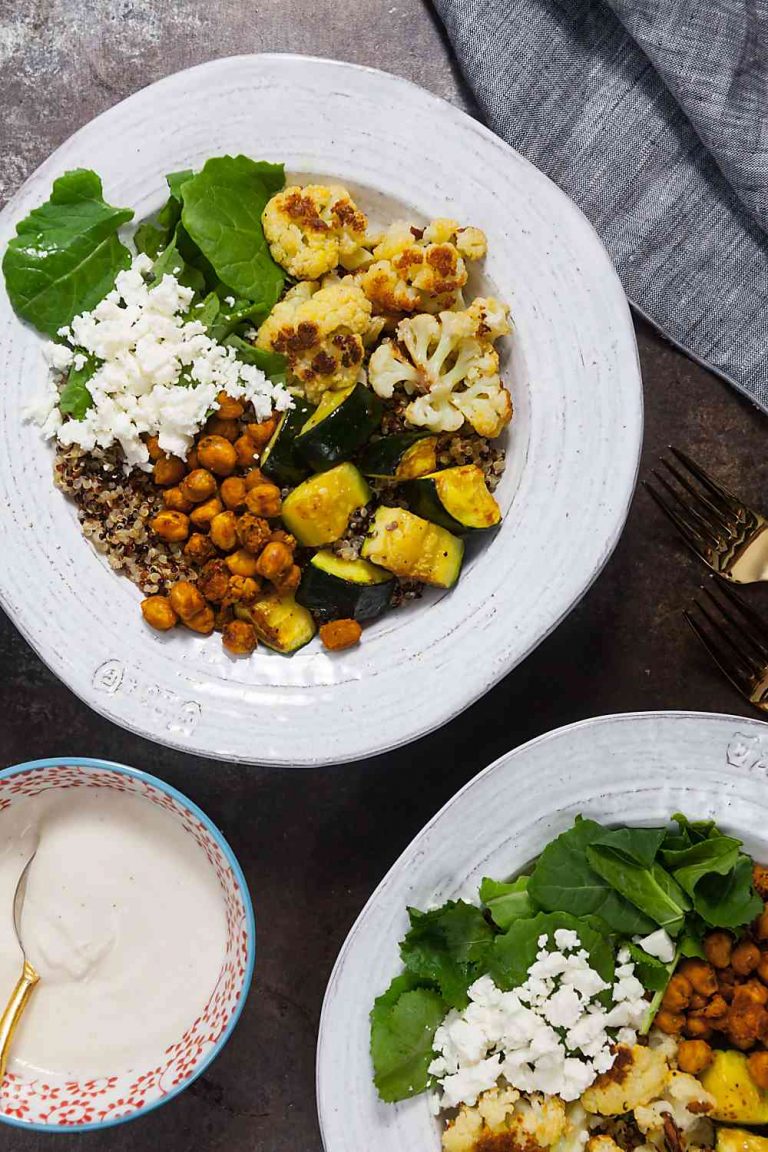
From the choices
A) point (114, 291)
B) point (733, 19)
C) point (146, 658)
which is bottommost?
point (146, 658)

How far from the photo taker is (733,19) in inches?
83.3

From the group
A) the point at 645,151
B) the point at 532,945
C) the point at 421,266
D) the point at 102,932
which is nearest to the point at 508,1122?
the point at 532,945

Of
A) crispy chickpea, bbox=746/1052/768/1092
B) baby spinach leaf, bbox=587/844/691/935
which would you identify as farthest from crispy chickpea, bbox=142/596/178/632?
crispy chickpea, bbox=746/1052/768/1092

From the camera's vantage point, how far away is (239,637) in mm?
2012

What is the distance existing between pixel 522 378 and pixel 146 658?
93cm

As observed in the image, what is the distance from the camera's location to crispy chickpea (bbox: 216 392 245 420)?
1944 mm

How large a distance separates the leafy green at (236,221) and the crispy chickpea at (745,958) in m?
1.54

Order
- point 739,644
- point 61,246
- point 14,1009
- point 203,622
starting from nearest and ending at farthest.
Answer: point 61,246
point 203,622
point 14,1009
point 739,644

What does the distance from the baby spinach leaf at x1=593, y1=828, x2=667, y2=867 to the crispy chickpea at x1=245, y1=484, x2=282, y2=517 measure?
87cm

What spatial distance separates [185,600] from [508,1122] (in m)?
1.16

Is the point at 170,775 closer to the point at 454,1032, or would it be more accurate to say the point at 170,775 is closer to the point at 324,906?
the point at 324,906

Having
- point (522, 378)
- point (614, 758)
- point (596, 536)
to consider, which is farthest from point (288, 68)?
point (614, 758)

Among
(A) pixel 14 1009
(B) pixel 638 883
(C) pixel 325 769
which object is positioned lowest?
(A) pixel 14 1009

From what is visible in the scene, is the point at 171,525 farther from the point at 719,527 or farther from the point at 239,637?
the point at 719,527
